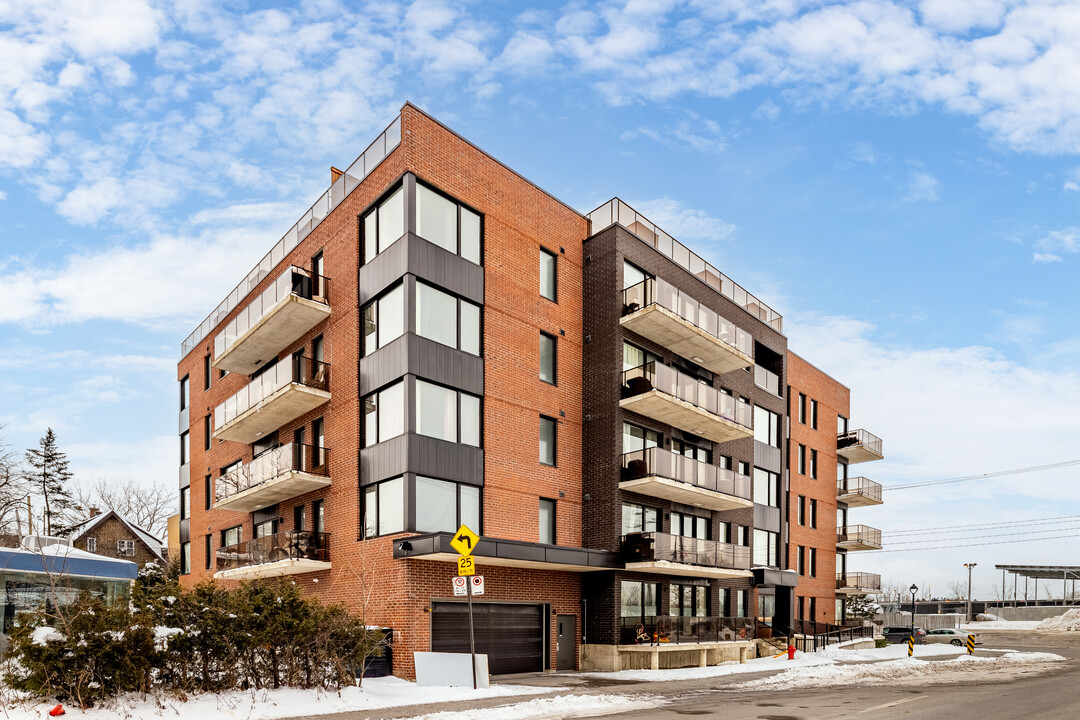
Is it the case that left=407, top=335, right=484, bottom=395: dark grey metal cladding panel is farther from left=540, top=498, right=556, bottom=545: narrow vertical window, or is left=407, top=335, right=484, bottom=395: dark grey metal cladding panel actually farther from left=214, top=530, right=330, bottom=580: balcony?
left=214, top=530, right=330, bottom=580: balcony

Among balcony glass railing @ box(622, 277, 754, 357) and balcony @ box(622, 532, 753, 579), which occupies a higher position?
balcony glass railing @ box(622, 277, 754, 357)

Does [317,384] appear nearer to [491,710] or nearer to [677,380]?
[677,380]

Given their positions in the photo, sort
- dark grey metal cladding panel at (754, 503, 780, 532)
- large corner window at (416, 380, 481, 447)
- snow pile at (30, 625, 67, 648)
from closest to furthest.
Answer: snow pile at (30, 625, 67, 648) < large corner window at (416, 380, 481, 447) < dark grey metal cladding panel at (754, 503, 780, 532)

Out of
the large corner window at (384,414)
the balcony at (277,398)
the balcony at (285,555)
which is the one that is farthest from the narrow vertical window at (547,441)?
the balcony at (285,555)

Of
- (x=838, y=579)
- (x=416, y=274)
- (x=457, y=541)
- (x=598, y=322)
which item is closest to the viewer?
(x=457, y=541)

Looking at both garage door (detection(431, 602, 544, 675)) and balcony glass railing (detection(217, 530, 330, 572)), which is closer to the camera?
garage door (detection(431, 602, 544, 675))

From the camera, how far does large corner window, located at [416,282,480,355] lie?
78.9 ft

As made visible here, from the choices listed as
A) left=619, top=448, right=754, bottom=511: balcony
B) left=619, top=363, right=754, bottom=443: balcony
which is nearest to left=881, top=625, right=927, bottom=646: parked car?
left=619, top=448, right=754, bottom=511: balcony

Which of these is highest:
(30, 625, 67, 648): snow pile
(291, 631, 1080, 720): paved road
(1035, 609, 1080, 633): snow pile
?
(30, 625, 67, 648): snow pile

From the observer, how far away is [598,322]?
29.5 meters

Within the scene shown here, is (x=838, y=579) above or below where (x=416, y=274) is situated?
below

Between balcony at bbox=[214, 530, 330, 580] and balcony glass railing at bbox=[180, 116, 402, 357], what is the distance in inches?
416

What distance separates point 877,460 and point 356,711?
163 ft

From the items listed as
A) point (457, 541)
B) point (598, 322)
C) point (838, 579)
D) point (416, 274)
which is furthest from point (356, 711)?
point (838, 579)
